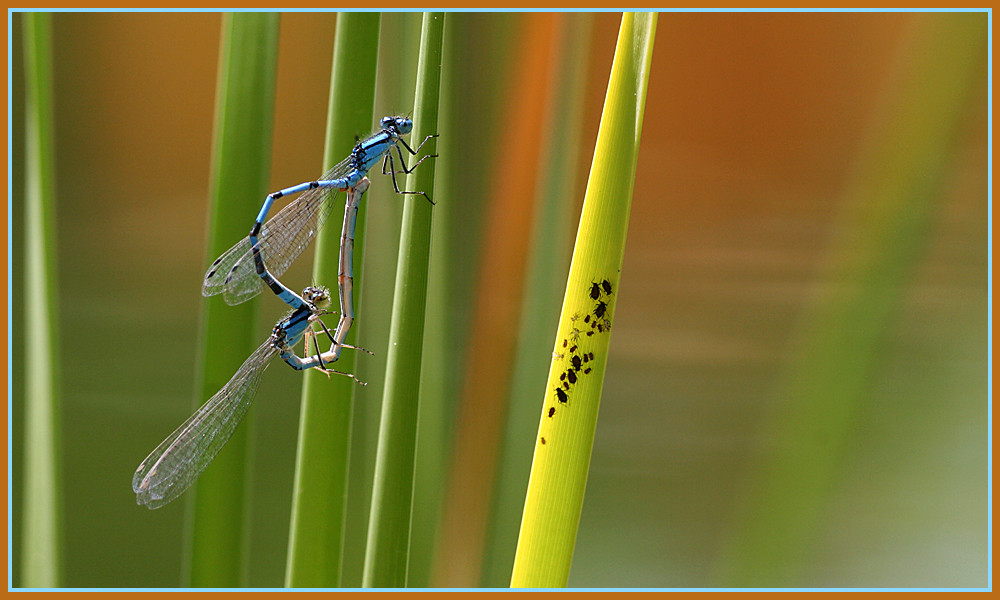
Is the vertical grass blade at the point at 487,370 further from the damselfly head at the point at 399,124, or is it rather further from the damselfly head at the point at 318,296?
the damselfly head at the point at 318,296

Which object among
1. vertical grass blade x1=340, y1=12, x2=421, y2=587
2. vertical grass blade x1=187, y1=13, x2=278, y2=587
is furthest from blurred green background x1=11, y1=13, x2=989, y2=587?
vertical grass blade x1=187, y1=13, x2=278, y2=587

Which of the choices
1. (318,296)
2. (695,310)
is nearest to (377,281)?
(318,296)

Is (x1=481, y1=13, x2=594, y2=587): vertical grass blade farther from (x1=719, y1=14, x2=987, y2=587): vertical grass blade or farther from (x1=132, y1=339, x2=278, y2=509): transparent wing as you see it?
(x1=719, y1=14, x2=987, y2=587): vertical grass blade

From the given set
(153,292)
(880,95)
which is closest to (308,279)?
(153,292)

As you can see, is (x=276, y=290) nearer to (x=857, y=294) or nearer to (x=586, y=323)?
(x=586, y=323)

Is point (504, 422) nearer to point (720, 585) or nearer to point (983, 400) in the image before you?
point (720, 585)

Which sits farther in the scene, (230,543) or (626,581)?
(626,581)

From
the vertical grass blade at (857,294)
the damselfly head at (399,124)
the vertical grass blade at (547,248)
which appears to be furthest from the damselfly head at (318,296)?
the vertical grass blade at (857,294)
